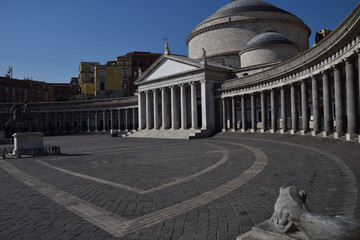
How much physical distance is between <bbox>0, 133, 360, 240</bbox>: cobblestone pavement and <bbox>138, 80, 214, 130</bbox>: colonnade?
26664mm

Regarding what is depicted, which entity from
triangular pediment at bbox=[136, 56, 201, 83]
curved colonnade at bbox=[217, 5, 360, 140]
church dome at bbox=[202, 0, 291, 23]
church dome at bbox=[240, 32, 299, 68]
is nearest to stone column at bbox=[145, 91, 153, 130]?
triangular pediment at bbox=[136, 56, 201, 83]

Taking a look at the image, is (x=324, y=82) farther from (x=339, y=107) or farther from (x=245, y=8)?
(x=245, y=8)

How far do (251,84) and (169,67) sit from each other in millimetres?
15502

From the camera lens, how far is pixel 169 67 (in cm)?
4331

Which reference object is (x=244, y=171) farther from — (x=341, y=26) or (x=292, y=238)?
(x=341, y=26)

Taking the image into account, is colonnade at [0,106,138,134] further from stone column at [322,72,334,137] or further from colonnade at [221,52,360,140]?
stone column at [322,72,334,137]

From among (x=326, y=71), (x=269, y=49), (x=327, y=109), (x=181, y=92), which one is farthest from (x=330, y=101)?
(x=181, y=92)

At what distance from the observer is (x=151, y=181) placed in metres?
9.70

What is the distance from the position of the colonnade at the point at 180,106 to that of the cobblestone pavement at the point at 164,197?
26.7 meters

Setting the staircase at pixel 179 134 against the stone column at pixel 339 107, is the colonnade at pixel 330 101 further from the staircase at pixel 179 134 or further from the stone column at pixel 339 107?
the staircase at pixel 179 134

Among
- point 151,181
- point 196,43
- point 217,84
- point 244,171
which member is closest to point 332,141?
point 244,171

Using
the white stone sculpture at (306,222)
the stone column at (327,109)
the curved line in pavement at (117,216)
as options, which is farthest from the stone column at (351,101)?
the white stone sculpture at (306,222)

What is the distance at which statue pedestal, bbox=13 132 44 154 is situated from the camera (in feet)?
64.0

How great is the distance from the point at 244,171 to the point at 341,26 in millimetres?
12919
